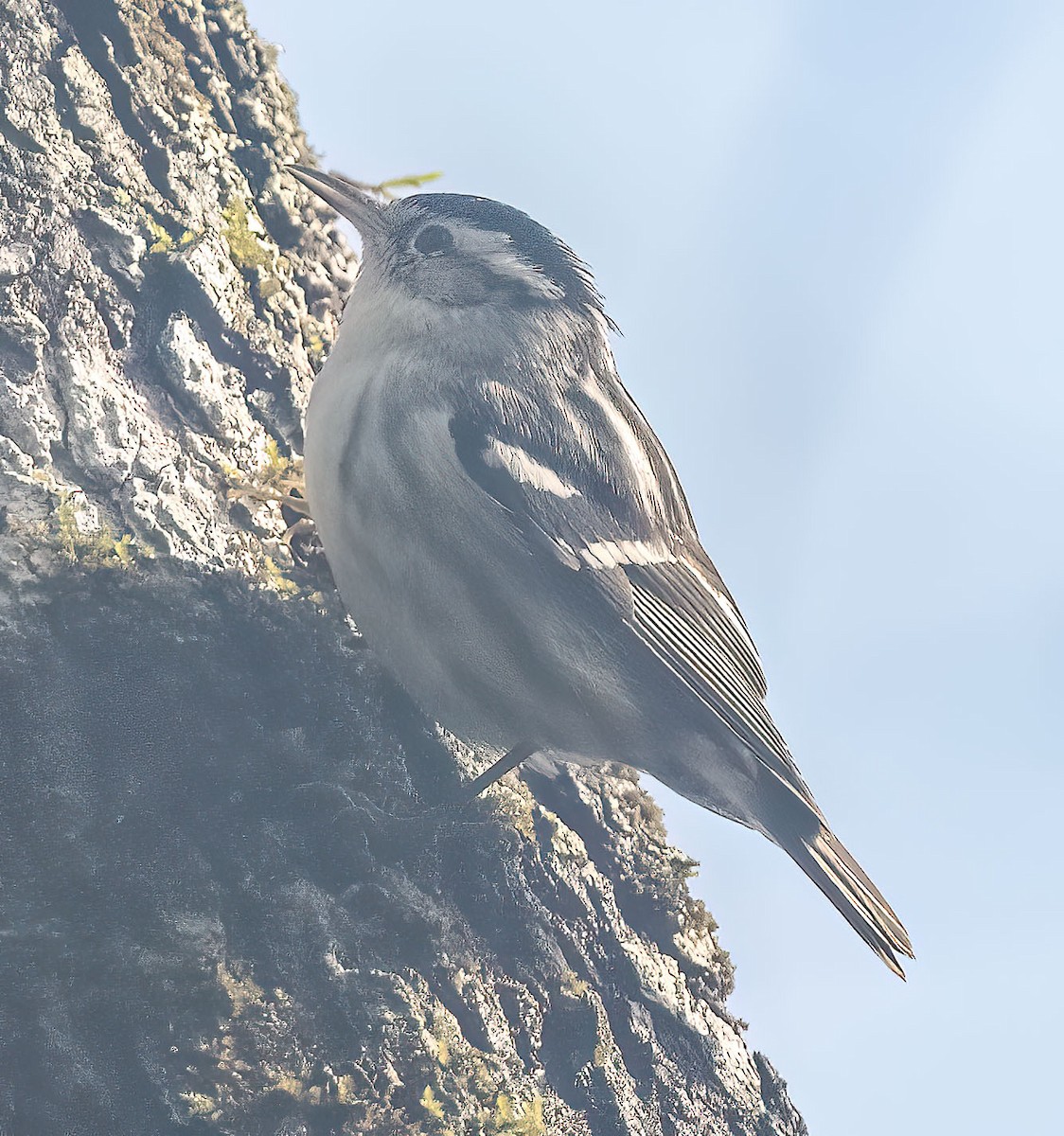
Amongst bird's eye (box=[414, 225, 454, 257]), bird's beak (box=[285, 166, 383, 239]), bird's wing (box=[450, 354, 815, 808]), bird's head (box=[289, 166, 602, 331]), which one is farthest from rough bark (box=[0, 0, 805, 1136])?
bird's wing (box=[450, 354, 815, 808])

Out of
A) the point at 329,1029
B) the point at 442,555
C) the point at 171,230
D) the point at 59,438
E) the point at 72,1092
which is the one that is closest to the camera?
the point at 72,1092

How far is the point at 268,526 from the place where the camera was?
153 inches

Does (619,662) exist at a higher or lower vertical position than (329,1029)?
higher

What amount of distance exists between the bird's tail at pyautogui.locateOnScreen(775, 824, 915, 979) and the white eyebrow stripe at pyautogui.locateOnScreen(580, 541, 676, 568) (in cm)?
114

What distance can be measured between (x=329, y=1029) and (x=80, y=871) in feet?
2.54

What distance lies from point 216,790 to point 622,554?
1.62 m

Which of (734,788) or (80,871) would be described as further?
(734,788)

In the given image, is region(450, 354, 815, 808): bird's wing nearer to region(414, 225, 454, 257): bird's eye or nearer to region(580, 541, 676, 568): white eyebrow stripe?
region(580, 541, 676, 568): white eyebrow stripe

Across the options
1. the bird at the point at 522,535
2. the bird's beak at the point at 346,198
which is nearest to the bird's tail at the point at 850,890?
the bird at the point at 522,535

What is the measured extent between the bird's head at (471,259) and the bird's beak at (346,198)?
0.04 m

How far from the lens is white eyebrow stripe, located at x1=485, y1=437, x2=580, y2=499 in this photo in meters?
3.57

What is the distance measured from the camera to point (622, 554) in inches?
151

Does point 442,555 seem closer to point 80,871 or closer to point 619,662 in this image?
point 619,662

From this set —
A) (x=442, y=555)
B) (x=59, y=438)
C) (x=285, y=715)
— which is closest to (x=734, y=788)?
(x=442, y=555)
